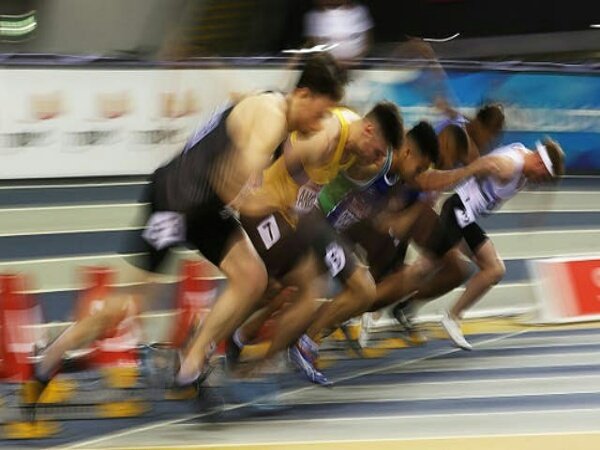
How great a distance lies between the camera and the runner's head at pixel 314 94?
19.3ft

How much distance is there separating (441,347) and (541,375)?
3.69ft

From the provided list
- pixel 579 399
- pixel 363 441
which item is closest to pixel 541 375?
pixel 579 399

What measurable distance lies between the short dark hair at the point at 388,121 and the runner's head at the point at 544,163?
1.30 meters

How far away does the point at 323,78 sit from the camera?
5.87 meters

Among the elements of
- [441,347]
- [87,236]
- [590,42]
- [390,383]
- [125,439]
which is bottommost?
[590,42]

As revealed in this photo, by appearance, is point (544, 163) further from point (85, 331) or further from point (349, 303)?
point (85, 331)

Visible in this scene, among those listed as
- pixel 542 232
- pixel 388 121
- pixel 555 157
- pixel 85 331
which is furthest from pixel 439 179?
pixel 542 232

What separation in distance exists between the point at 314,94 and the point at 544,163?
8.10 feet

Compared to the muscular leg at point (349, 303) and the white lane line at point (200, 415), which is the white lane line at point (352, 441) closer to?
the white lane line at point (200, 415)

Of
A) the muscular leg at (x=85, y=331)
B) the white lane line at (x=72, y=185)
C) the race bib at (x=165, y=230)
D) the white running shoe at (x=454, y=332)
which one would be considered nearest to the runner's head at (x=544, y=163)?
the white running shoe at (x=454, y=332)

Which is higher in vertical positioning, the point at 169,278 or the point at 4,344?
the point at 4,344

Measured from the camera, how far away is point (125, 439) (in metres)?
5.68

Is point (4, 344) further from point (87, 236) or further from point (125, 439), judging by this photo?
point (87, 236)

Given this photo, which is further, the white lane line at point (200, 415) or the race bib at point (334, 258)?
the race bib at point (334, 258)
